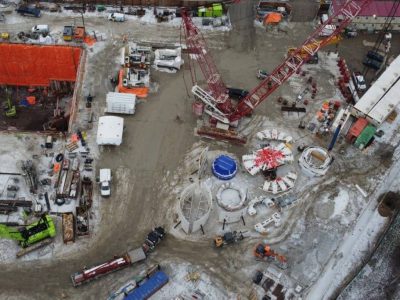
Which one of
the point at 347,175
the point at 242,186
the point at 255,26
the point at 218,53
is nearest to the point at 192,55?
the point at 218,53

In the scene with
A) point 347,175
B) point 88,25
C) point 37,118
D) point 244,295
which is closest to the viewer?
point 244,295

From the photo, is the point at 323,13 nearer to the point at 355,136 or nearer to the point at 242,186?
the point at 355,136

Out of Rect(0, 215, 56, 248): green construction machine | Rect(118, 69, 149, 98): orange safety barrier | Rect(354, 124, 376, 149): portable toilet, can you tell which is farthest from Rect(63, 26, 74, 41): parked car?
Rect(354, 124, 376, 149): portable toilet

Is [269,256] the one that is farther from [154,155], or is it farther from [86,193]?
[86,193]

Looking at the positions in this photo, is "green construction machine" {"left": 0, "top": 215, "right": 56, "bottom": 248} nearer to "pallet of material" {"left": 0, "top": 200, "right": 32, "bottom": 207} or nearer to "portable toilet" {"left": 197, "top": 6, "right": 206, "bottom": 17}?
"pallet of material" {"left": 0, "top": 200, "right": 32, "bottom": 207}

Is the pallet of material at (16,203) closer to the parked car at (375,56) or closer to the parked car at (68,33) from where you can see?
the parked car at (68,33)

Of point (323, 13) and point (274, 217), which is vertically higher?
point (323, 13)

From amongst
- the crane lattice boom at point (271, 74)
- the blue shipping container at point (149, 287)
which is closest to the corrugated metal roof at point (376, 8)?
the crane lattice boom at point (271, 74)

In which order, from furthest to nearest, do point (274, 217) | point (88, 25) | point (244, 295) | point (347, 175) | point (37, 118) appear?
point (88, 25) → point (37, 118) → point (347, 175) → point (274, 217) → point (244, 295)
